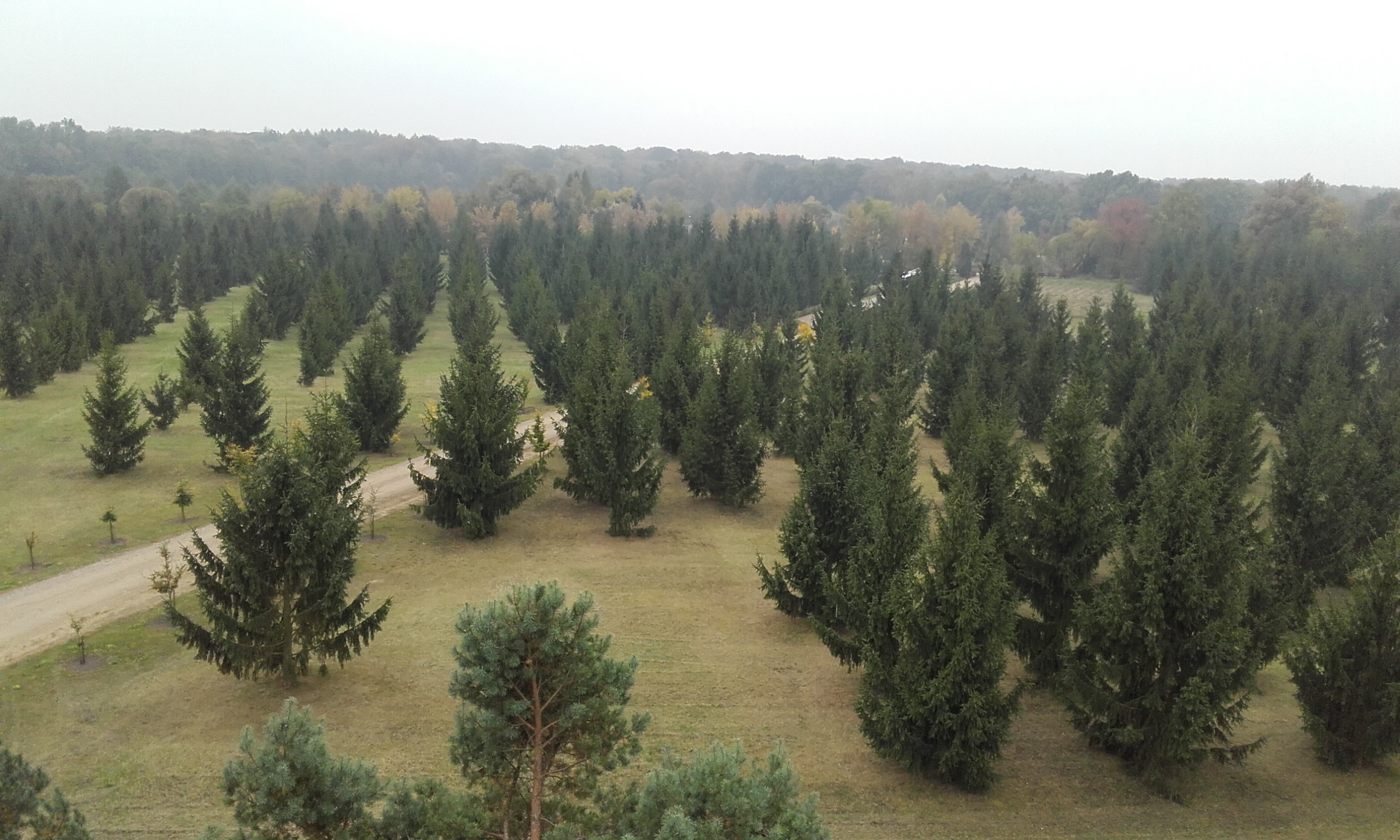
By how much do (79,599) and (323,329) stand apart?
33.2 m

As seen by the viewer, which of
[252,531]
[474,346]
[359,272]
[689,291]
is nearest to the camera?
[252,531]

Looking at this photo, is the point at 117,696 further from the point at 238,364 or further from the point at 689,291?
the point at 689,291

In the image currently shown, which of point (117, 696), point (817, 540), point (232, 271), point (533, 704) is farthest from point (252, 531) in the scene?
point (232, 271)

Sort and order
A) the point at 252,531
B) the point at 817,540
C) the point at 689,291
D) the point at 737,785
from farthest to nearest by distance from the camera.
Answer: the point at 689,291 → the point at 817,540 → the point at 252,531 → the point at 737,785

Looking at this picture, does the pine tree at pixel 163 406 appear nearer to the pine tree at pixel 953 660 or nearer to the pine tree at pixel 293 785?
the pine tree at pixel 953 660

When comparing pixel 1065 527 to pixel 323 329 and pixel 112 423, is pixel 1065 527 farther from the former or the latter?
pixel 323 329

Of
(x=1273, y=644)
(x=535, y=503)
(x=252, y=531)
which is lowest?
(x=535, y=503)

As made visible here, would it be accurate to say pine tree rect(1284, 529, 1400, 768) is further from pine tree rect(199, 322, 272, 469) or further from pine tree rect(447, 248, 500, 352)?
pine tree rect(447, 248, 500, 352)

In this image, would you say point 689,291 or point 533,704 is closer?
point 533,704

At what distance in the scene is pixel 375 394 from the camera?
37.8 meters

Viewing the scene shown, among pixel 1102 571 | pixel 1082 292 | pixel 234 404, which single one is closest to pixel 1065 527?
pixel 1102 571

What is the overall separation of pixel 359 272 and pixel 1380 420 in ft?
221

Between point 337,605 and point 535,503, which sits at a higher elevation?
point 337,605

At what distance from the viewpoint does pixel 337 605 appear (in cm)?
1961
